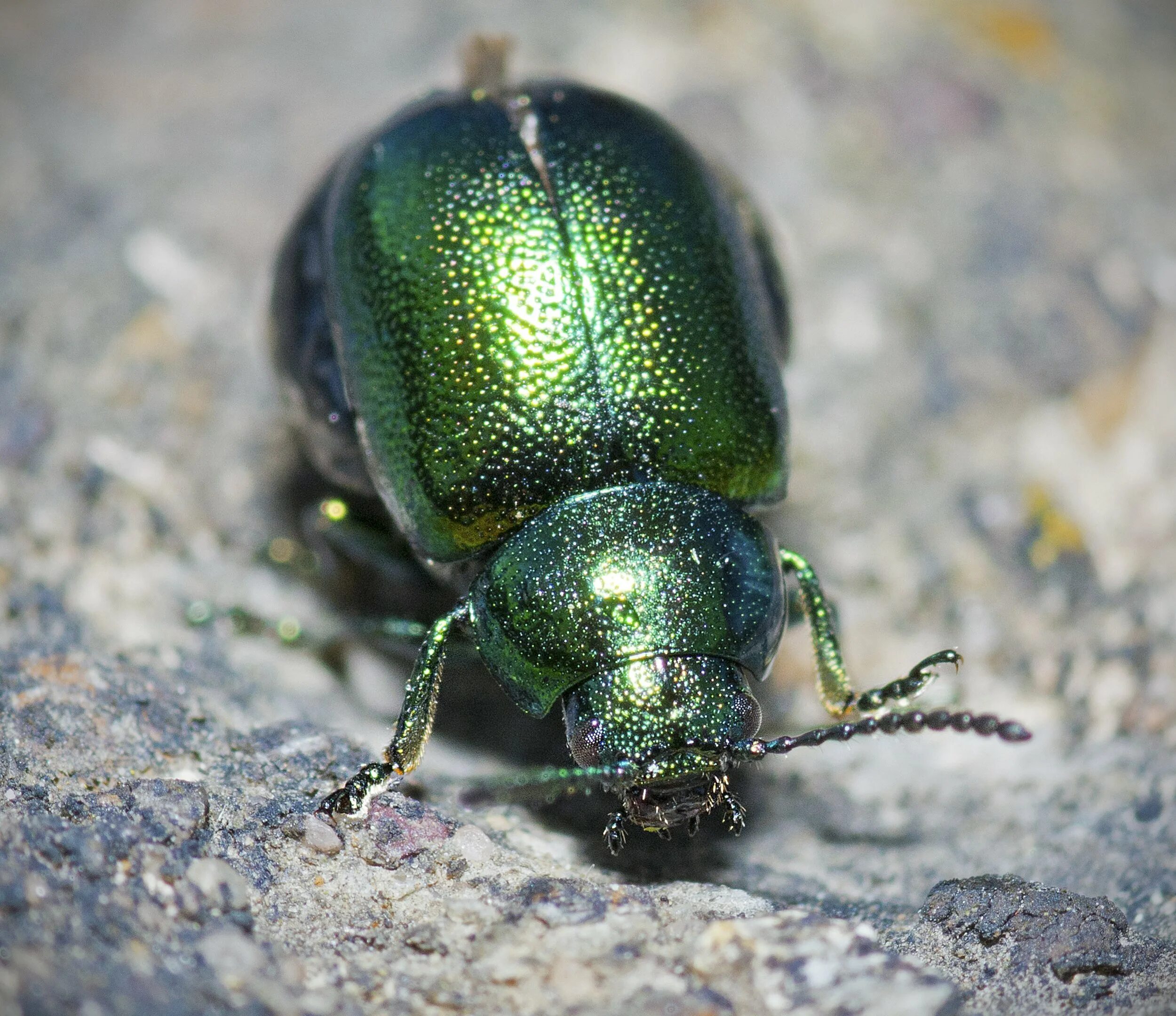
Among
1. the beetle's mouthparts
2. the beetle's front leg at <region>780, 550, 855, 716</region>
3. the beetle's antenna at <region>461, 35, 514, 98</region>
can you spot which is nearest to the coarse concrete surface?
the beetle's mouthparts

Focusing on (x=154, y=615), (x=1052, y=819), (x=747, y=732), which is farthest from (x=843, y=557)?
(x=154, y=615)

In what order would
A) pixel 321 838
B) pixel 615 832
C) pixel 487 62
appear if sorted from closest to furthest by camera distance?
pixel 321 838, pixel 615 832, pixel 487 62

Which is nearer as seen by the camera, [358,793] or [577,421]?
[358,793]

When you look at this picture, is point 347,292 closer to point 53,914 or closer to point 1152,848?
point 53,914

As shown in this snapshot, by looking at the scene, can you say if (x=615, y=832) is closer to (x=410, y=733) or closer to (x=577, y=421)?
(x=410, y=733)

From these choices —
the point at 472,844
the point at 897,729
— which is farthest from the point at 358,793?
the point at 897,729

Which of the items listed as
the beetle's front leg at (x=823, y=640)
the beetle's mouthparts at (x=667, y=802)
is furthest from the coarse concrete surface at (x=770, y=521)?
the beetle's front leg at (x=823, y=640)
